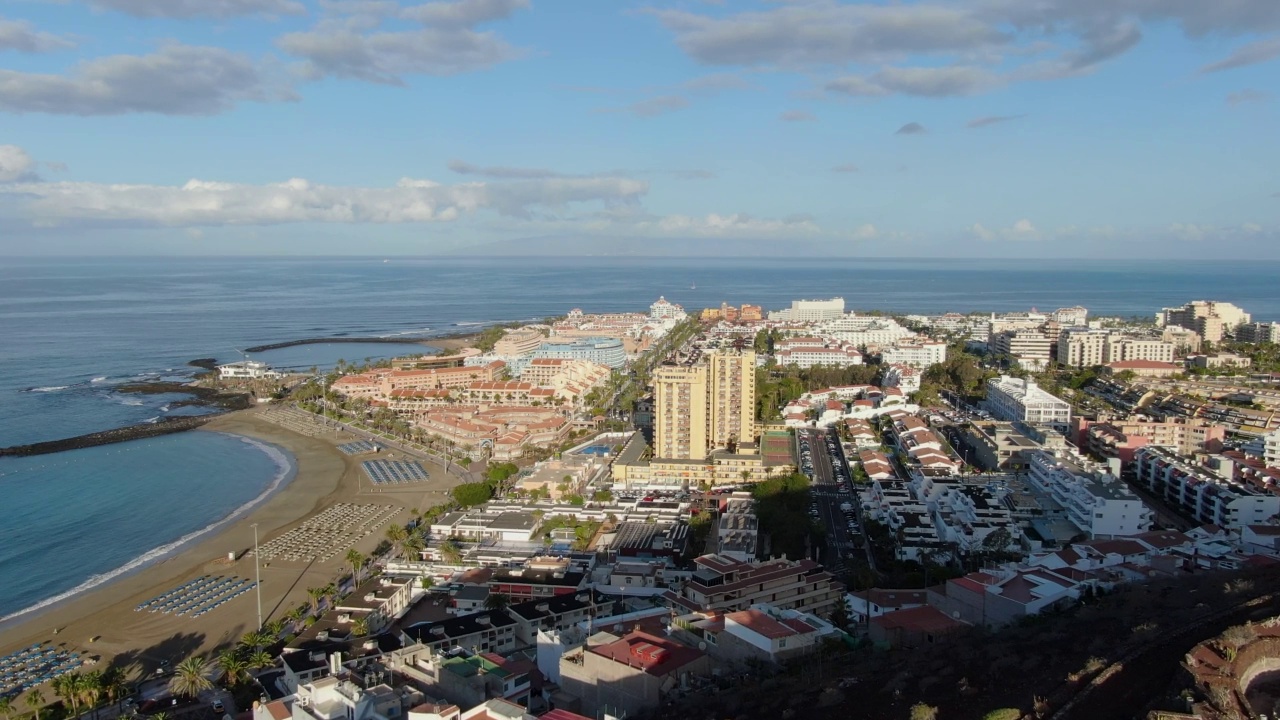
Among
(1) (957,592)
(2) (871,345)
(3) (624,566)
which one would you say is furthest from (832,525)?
(2) (871,345)

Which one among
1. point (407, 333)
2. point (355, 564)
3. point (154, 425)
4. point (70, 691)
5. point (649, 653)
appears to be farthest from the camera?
point (407, 333)

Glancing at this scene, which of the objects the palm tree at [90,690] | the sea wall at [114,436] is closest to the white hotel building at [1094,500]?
the palm tree at [90,690]

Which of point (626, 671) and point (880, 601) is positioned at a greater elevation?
point (626, 671)

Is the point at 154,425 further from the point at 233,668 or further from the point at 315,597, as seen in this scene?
the point at 233,668

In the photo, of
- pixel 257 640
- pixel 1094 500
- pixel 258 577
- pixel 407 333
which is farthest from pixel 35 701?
pixel 407 333

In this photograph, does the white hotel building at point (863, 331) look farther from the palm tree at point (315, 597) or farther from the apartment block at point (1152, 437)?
the palm tree at point (315, 597)

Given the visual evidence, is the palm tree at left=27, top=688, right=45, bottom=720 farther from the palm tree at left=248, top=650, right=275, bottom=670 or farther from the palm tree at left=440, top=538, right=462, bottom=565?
the palm tree at left=440, top=538, right=462, bottom=565

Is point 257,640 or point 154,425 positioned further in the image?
point 154,425
